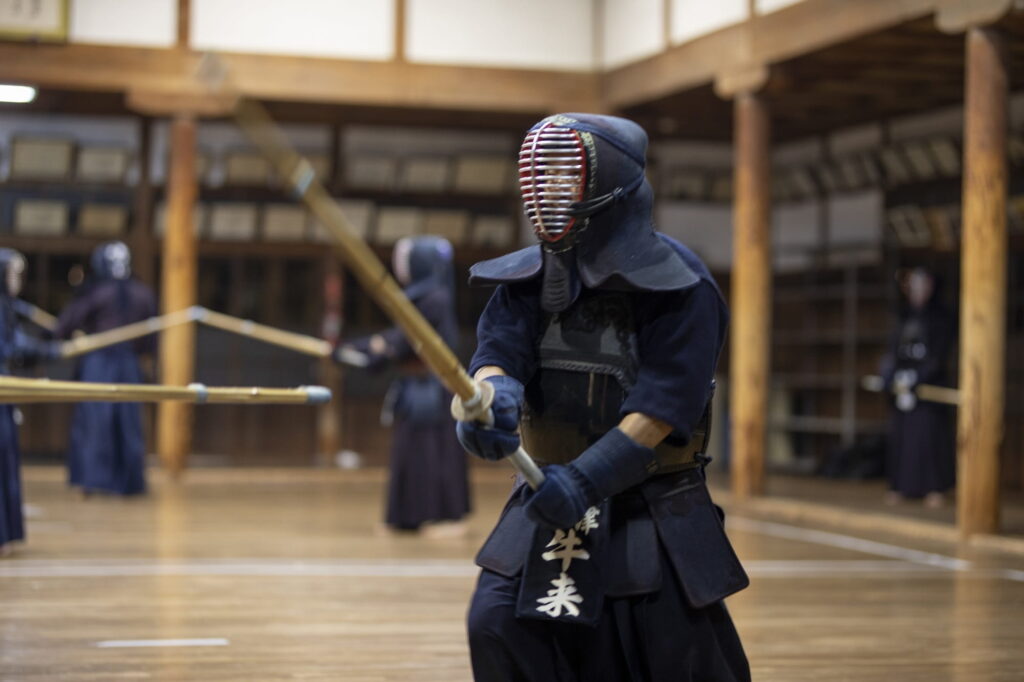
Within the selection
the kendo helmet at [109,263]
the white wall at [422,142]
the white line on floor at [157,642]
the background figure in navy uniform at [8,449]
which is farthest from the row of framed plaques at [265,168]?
the white line on floor at [157,642]

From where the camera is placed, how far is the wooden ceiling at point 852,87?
8.16 metres

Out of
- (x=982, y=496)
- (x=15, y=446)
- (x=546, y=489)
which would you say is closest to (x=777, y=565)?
(x=982, y=496)

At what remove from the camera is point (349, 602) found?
5.21 metres

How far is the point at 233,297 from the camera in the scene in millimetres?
11711

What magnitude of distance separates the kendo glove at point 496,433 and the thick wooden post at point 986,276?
5.19m

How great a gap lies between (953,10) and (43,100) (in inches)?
257

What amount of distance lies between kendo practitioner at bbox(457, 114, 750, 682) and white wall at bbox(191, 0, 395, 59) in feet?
25.6

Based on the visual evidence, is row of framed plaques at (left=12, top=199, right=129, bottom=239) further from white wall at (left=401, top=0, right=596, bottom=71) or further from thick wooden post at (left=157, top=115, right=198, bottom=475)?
white wall at (left=401, top=0, right=596, bottom=71)

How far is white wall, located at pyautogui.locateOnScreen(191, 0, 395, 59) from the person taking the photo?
1004 centimetres

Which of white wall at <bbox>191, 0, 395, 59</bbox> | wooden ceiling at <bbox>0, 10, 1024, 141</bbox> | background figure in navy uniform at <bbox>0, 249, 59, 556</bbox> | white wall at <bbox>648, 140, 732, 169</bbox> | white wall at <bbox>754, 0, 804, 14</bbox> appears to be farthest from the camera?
white wall at <bbox>648, 140, 732, 169</bbox>

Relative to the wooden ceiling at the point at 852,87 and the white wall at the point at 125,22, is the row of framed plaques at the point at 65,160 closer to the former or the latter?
the white wall at the point at 125,22

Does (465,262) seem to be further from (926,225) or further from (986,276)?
(986,276)

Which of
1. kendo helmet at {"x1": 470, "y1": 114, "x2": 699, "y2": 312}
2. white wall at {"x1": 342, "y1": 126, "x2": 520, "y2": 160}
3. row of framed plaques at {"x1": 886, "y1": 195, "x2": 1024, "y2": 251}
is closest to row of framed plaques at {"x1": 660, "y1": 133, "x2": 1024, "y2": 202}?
row of framed plaques at {"x1": 886, "y1": 195, "x2": 1024, "y2": 251}

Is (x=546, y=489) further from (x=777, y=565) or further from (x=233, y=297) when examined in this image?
(x=233, y=297)
